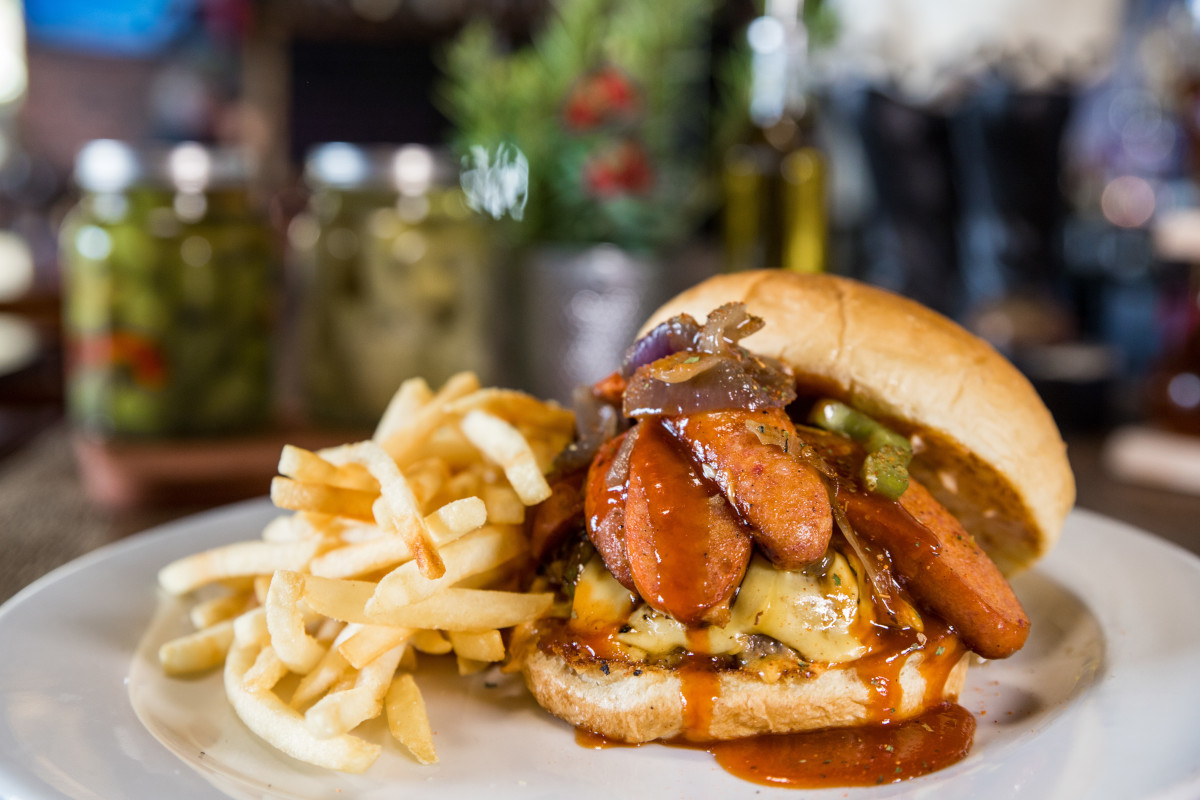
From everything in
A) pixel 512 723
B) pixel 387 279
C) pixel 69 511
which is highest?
pixel 387 279

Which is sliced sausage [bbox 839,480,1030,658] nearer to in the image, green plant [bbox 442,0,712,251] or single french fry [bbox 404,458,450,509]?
single french fry [bbox 404,458,450,509]

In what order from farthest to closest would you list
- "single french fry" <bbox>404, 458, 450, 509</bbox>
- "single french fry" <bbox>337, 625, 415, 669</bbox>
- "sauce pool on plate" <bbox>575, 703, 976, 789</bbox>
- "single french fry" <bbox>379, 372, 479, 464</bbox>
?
"single french fry" <bbox>379, 372, 479, 464</bbox>
"single french fry" <bbox>404, 458, 450, 509</bbox>
"single french fry" <bbox>337, 625, 415, 669</bbox>
"sauce pool on plate" <bbox>575, 703, 976, 789</bbox>

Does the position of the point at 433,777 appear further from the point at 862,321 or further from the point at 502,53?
the point at 502,53

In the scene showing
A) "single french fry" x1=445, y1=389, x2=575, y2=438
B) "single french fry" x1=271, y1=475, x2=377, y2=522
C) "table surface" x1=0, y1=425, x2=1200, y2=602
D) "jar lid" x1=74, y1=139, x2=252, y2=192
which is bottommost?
"table surface" x1=0, y1=425, x2=1200, y2=602

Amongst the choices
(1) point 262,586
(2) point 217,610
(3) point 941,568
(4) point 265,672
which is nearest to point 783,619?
(3) point 941,568

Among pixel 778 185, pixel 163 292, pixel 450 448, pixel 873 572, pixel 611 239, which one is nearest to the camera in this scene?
pixel 873 572

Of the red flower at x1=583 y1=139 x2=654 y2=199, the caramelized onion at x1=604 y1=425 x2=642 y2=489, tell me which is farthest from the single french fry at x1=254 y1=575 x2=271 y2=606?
the red flower at x1=583 y1=139 x2=654 y2=199

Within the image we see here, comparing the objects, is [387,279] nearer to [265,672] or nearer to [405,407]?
[405,407]
